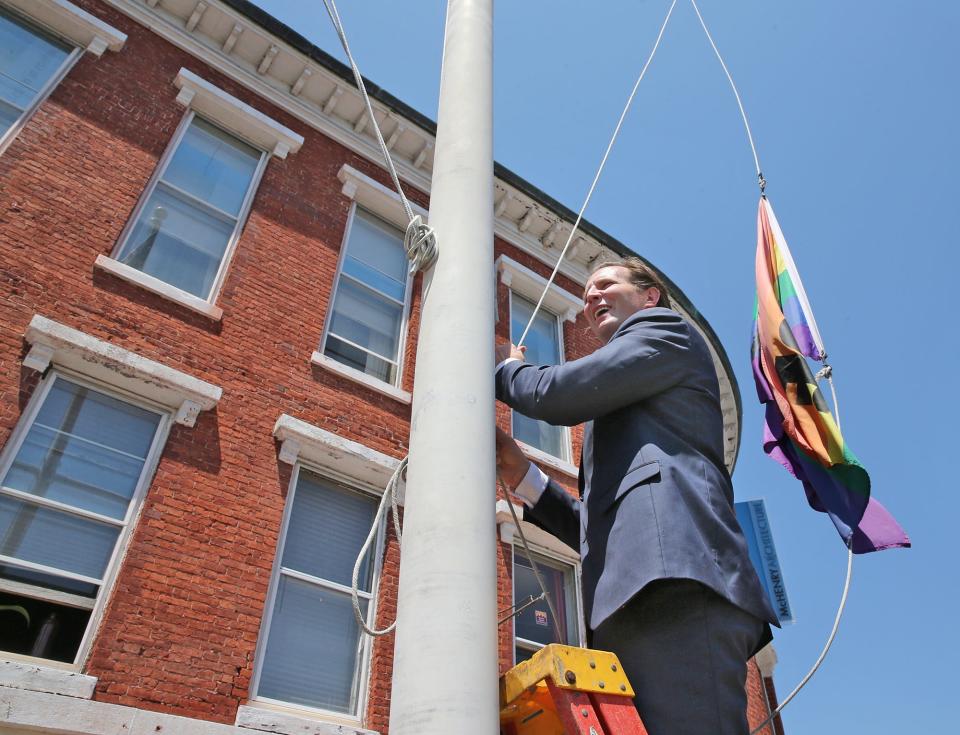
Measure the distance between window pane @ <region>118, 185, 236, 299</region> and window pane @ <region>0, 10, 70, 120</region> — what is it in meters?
1.72

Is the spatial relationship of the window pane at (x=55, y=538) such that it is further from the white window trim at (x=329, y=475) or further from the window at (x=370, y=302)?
the window at (x=370, y=302)

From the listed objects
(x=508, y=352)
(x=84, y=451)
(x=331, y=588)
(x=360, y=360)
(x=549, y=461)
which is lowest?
(x=508, y=352)

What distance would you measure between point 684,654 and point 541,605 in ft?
26.2

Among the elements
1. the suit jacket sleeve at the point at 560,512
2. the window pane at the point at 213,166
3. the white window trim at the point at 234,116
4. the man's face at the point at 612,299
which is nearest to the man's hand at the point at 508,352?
the man's face at the point at 612,299

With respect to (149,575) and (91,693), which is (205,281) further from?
(91,693)

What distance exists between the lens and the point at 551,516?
2682 mm

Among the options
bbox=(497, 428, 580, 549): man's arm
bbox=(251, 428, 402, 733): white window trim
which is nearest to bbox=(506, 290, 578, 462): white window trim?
bbox=(251, 428, 402, 733): white window trim

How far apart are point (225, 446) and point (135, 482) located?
887 millimetres

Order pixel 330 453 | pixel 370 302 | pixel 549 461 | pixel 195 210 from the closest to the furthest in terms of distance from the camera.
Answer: pixel 330 453
pixel 195 210
pixel 370 302
pixel 549 461

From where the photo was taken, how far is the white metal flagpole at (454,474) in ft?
4.57


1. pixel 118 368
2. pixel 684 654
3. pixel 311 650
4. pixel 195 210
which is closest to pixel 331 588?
pixel 311 650

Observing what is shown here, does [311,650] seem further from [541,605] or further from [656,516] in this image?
[656,516]

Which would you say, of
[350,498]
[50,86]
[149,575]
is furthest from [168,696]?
[50,86]

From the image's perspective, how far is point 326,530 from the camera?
25.9ft
